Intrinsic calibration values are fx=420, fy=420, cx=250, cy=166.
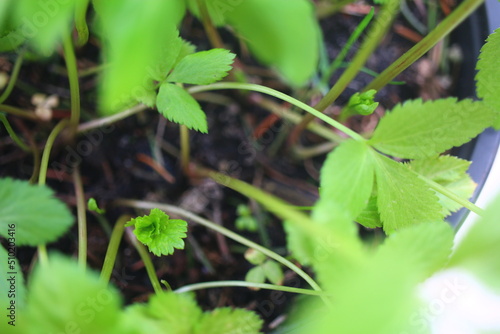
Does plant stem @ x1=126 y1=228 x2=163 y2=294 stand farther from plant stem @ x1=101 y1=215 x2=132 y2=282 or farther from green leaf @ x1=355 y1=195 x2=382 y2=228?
Result: green leaf @ x1=355 y1=195 x2=382 y2=228

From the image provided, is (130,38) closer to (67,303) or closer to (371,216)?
(67,303)

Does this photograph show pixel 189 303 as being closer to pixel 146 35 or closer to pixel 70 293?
pixel 70 293

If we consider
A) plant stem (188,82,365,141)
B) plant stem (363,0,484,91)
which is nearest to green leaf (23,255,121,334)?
plant stem (188,82,365,141)

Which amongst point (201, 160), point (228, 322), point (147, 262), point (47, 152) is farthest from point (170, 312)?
point (201, 160)

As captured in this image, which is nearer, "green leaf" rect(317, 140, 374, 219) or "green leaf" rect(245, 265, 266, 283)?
"green leaf" rect(317, 140, 374, 219)

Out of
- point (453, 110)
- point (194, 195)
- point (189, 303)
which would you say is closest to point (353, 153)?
point (453, 110)

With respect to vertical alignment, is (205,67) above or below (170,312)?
above
